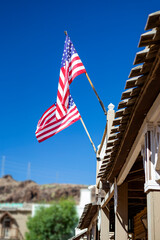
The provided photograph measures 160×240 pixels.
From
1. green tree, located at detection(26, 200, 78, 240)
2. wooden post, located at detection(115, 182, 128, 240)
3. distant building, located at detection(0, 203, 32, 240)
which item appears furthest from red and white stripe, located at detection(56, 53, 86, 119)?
distant building, located at detection(0, 203, 32, 240)

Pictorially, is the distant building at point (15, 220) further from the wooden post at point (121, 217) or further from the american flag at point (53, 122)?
the wooden post at point (121, 217)

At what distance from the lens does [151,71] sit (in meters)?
3.96

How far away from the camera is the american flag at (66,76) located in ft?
31.3

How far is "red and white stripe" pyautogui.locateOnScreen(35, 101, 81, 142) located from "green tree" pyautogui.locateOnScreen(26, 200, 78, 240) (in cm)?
4846

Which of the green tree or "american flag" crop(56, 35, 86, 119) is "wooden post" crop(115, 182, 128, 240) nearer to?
"american flag" crop(56, 35, 86, 119)

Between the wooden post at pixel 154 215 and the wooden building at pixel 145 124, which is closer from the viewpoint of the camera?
the wooden building at pixel 145 124

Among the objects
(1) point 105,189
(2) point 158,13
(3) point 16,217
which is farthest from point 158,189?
(3) point 16,217

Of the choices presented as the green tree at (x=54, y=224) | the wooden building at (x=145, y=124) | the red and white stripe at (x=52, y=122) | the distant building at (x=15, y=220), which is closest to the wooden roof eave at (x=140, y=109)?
the wooden building at (x=145, y=124)

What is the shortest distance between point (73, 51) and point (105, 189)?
10.9 feet

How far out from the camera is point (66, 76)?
9695 millimetres

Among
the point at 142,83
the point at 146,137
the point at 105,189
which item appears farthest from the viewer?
the point at 105,189

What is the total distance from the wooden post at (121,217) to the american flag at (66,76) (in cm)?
246

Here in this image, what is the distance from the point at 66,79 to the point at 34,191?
88.9m

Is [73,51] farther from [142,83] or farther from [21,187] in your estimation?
[21,187]
